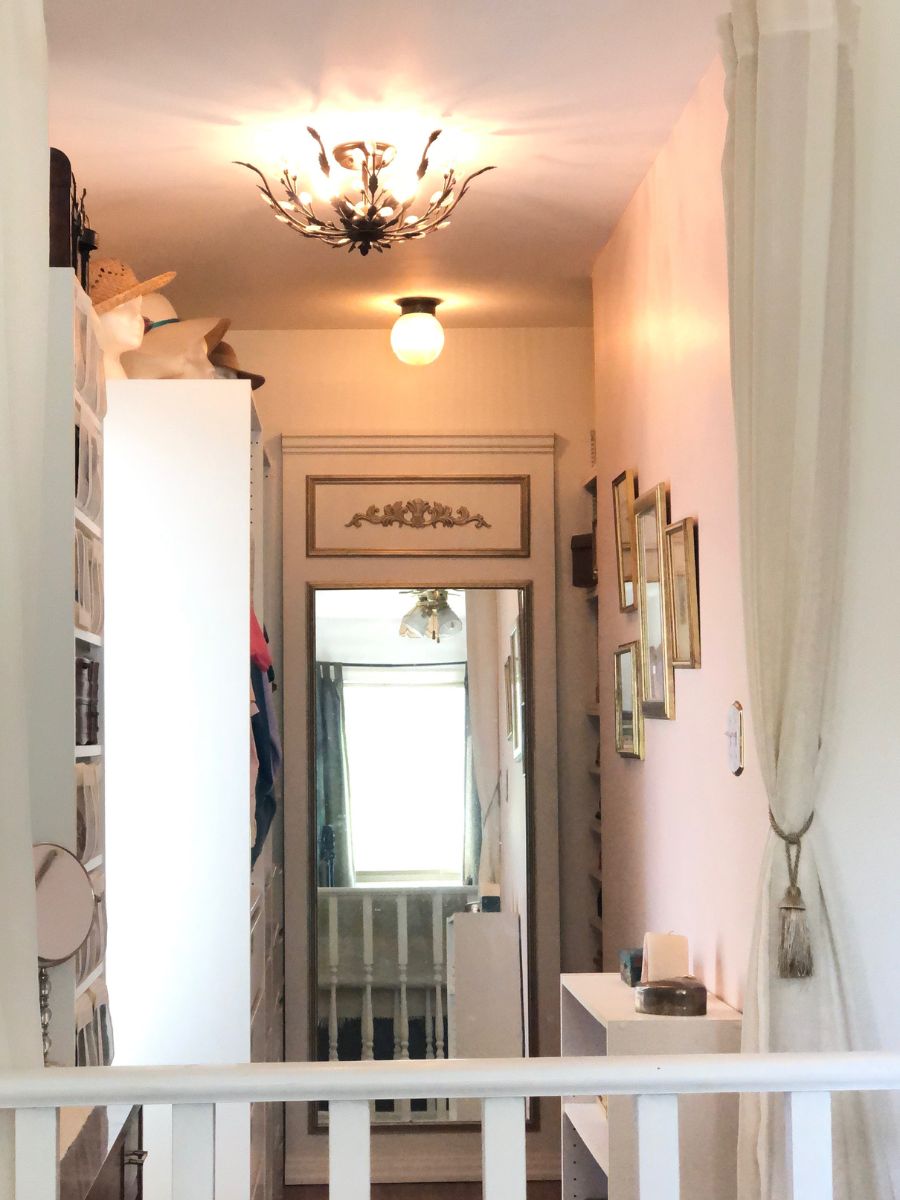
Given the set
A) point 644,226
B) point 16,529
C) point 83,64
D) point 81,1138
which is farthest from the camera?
point 644,226

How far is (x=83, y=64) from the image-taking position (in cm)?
263

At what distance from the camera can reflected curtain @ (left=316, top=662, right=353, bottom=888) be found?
14.9ft

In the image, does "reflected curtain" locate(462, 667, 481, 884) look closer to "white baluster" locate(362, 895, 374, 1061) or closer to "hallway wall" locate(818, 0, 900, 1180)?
"white baluster" locate(362, 895, 374, 1061)

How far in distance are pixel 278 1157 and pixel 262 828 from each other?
1.30m

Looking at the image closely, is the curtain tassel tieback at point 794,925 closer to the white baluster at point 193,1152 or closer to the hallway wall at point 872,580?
the hallway wall at point 872,580

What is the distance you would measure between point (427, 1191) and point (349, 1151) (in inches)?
131

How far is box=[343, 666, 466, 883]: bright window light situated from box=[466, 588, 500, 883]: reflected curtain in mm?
46

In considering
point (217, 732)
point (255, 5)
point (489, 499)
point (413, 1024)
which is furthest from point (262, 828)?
point (255, 5)

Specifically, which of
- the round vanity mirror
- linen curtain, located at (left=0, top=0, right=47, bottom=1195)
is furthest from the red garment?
linen curtain, located at (left=0, top=0, right=47, bottom=1195)

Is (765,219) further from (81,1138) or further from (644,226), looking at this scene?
(81,1138)

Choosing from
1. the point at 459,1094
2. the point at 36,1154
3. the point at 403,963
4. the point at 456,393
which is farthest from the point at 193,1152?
the point at 456,393

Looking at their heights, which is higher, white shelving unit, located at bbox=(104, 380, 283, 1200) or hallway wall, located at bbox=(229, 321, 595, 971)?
hallway wall, located at bbox=(229, 321, 595, 971)

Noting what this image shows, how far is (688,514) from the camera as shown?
9.45ft

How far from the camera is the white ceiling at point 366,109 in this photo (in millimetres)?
2490
